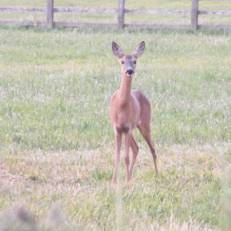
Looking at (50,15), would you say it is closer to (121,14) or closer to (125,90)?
(121,14)

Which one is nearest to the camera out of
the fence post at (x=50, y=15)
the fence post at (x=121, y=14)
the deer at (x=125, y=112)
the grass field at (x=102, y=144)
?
the grass field at (x=102, y=144)

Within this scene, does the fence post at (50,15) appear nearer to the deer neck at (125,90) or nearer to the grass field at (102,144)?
the grass field at (102,144)

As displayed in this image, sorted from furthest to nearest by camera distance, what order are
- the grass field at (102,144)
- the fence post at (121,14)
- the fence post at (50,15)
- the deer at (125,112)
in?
the fence post at (50,15) < the fence post at (121,14) < the deer at (125,112) < the grass field at (102,144)

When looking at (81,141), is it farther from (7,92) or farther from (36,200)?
(7,92)

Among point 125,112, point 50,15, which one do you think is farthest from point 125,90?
point 50,15

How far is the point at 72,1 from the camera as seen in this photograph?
142 feet

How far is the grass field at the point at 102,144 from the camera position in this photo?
639 centimetres

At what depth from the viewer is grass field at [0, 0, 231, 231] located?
6391 mm

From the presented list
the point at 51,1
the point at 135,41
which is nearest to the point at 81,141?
the point at 135,41

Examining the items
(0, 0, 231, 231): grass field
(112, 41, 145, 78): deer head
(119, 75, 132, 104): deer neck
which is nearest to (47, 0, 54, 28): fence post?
(0, 0, 231, 231): grass field

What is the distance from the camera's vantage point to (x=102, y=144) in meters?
9.91

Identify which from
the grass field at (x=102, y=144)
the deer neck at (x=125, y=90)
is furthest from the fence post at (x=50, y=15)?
the deer neck at (x=125, y=90)

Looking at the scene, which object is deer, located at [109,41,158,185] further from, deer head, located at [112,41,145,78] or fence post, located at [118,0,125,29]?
Result: fence post, located at [118,0,125,29]

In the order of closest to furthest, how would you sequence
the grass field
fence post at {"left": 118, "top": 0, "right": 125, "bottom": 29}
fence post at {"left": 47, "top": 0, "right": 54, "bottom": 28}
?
the grass field, fence post at {"left": 118, "top": 0, "right": 125, "bottom": 29}, fence post at {"left": 47, "top": 0, "right": 54, "bottom": 28}
